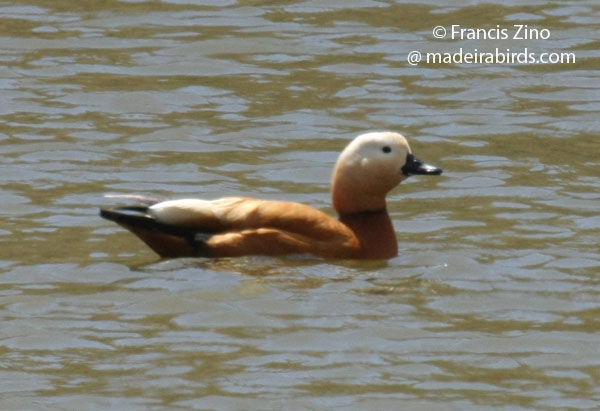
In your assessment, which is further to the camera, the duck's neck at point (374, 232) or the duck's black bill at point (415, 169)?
the duck's black bill at point (415, 169)

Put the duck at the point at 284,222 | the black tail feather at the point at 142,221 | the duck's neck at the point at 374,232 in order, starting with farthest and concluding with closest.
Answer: the duck's neck at the point at 374,232 < the duck at the point at 284,222 < the black tail feather at the point at 142,221

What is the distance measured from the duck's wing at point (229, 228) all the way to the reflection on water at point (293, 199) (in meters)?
0.09

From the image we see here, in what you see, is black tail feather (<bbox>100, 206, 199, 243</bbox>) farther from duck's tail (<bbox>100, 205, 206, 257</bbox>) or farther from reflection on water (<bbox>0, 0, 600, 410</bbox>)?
reflection on water (<bbox>0, 0, 600, 410</bbox>)

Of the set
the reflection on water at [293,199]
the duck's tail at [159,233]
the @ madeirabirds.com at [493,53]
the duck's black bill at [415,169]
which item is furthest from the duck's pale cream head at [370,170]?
the @ madeirabirds.com at [493,53]

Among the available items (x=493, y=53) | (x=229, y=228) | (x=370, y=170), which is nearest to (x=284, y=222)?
(x=229, y=228)

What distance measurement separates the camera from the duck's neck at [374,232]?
10.4 m

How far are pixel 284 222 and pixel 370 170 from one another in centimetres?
68

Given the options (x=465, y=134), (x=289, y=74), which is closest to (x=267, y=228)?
(x=465, y=134)

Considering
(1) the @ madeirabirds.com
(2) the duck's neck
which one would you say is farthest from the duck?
(1) the @ madeirabirds.com

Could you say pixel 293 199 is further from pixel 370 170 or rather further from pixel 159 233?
pixel 159 233

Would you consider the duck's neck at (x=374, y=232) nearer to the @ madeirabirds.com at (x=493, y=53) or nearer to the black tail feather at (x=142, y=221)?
the black tail feather at (x=142, y=221)

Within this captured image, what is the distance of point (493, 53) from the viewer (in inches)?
616

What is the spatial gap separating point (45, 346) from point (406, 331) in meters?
1.72

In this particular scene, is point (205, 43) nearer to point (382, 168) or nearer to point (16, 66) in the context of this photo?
point (16, 66)
